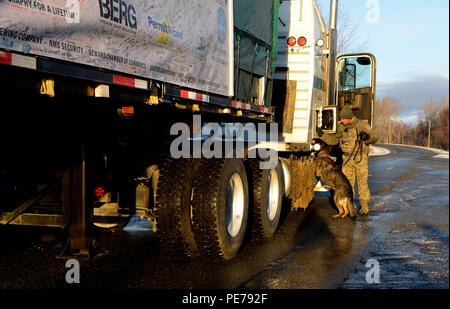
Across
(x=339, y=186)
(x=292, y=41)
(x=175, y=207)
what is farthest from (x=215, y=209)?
(x=292, y=41)

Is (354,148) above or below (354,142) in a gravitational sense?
below

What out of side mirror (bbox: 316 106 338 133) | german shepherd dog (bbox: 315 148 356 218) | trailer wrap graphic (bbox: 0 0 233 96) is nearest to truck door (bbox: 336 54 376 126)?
side mirror (bbox: 316 106 338 133)

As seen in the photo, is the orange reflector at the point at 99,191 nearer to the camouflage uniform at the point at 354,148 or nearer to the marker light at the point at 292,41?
the marker light at the point at 292,41

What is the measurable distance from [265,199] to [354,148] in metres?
3.18

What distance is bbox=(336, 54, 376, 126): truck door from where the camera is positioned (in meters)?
10.8

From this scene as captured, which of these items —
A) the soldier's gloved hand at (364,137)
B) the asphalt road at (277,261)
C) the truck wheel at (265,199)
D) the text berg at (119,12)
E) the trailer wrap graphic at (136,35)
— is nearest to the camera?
the trailer wrap graphic at (136,35)

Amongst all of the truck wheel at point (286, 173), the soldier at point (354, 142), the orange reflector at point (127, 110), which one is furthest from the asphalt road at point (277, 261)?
the orange reflector at point (127, 110)

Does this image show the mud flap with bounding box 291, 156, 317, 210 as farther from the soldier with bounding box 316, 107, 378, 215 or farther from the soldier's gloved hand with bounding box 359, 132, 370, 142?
the soldier's gloved hand with bounding box 359, 132, 370, 142

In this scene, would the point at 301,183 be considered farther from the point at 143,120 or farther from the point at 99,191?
the point at 99,191

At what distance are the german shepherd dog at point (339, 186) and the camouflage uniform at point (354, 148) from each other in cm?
41

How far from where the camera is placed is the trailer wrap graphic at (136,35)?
291 centimetres

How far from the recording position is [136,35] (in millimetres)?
3977

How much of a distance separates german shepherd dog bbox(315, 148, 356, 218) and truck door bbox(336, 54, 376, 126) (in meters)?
2.23
